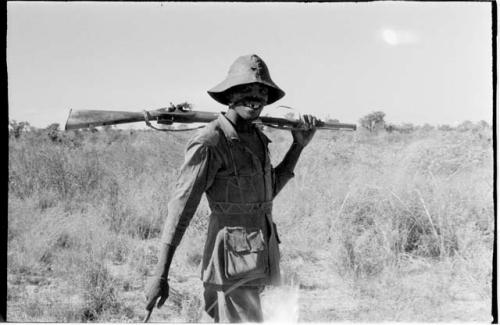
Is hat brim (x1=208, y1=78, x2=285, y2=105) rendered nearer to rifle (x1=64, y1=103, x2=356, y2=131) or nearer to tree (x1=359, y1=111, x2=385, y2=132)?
rifle (x1=64, y1=103, x2=356, y2=131)

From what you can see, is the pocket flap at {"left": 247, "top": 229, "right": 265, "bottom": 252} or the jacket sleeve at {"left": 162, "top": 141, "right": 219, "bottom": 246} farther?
the pocket flap at {"left": 247, "top": 229, "right": 265, "bottom": 252}

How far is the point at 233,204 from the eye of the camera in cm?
277

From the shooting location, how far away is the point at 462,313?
185 inches

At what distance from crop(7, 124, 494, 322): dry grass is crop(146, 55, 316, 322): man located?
40 cm

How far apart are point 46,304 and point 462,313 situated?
153 inches

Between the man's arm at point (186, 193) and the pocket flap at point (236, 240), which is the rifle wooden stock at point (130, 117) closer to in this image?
the man's arm at point (186, 193)

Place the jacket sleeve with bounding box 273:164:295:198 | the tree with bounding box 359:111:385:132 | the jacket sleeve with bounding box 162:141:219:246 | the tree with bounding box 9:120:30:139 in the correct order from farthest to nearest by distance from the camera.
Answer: the tree with bounding box 359:111:385:132 → the tree with bounding box 9:120:30:139 → the jacket sleeve with bounding box 273:164:295:198 → the jacket sleeve with bounding box 162:141:219:246

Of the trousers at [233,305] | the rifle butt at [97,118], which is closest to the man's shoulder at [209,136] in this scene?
the rifle butt at [97,118]

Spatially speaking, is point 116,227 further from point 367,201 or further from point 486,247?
point 486,247

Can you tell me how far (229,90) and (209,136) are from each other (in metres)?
0.41

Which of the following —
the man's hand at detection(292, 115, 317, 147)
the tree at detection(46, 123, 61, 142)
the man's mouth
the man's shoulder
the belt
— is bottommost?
the belt

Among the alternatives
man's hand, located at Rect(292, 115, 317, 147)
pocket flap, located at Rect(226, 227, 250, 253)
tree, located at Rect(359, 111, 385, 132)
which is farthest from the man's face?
tree, located at Rect(359, 111, 385, 132)

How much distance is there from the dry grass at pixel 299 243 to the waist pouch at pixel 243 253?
1.45ft

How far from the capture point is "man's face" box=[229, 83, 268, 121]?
2809 millimetres
